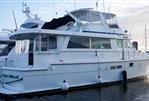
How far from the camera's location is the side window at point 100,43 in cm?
1509

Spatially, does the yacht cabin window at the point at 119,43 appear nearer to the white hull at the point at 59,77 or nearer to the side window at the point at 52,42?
the white hull at the point at 59,77

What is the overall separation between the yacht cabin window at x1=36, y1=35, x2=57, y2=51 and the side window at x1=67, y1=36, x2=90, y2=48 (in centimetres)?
83

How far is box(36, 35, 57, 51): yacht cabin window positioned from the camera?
13.0 meters

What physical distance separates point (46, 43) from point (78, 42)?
1865mm

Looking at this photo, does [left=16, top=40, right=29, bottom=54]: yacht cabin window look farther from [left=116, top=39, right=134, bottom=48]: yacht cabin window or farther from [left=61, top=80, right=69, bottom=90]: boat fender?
[left=116, top=39, right=134, bottom=48]: yacht cabin window

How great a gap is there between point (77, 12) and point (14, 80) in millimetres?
5921

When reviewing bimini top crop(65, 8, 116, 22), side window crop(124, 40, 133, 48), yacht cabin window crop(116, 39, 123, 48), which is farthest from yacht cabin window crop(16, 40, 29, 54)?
side window crop(124, 40, 133, 48)

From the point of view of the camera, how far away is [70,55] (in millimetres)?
13789

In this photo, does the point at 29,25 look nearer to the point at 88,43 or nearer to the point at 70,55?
the point at 88,43

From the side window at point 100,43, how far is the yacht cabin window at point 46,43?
248cm

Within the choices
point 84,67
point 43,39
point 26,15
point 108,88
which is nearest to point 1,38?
point 26,15

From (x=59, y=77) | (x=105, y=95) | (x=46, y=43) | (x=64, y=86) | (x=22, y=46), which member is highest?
(x=46, y=43)

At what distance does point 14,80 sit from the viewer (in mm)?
12367

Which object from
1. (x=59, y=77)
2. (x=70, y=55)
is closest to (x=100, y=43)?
(x=70, y=55)
